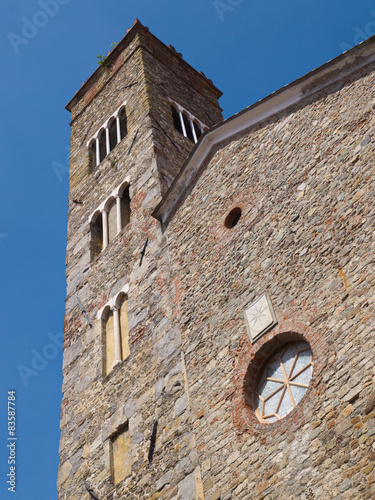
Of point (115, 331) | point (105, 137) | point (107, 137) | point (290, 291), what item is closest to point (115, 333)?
point (115, 331)

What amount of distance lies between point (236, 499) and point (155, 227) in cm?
598

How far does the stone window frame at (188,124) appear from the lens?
17.4 meters

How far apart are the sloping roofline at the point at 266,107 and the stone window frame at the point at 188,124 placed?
4577 millimetres

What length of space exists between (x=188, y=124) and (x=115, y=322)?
22.8 ft

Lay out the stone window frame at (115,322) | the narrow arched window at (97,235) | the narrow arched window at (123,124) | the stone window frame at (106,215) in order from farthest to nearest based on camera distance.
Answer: the narrow arched window at (123,124) → the narrow arched window at (97,235) → the stone window frame at (106,215) → the stone window frame at (115,322)

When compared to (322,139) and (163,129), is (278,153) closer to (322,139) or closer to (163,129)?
(322,139)

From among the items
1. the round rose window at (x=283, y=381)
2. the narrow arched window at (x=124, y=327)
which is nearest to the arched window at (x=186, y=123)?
the narrow arched window at (x=124, y=327)

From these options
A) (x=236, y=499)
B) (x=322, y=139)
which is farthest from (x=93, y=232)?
(x=236, y=499)

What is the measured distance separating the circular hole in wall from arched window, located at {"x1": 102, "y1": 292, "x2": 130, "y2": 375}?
9.36 ft

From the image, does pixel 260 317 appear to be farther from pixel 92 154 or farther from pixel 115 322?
pixel 92 154

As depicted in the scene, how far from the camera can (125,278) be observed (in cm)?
1316

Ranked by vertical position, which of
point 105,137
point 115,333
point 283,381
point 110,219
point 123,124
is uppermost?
point 105,137

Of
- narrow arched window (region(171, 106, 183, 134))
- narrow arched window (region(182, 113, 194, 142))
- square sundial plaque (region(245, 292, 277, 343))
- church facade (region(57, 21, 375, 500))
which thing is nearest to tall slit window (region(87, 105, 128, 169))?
narrow arched window (region(171, 106, 183, 134))

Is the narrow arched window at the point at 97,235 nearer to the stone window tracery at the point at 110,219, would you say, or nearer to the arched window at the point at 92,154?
the stone window tracery at the point at 110,219
